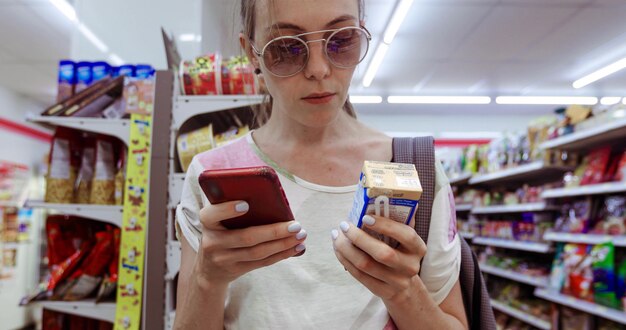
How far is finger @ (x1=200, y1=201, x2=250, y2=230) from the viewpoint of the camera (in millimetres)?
621

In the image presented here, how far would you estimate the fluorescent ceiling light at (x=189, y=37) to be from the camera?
3.61 metres

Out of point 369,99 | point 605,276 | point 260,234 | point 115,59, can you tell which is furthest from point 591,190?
point 369,99

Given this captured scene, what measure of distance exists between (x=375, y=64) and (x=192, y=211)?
6.53m

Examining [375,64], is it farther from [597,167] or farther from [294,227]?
[294,227]

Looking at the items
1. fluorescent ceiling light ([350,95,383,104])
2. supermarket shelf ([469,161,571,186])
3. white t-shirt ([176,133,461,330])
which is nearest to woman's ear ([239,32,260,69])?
white t-shirt ([176,133,461,330])

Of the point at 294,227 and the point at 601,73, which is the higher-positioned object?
the point at 601,73

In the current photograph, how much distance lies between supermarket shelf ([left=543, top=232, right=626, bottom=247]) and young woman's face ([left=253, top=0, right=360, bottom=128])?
8.51 ft

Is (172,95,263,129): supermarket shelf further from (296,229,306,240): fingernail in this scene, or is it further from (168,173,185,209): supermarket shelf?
(296,229,306,240): fingernail

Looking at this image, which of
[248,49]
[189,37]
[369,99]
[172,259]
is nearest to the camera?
[248,49]

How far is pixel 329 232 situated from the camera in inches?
32.8

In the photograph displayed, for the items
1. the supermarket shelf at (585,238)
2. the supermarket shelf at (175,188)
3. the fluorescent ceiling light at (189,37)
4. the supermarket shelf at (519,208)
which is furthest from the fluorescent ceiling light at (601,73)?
the supermarket shelf at (175,188)

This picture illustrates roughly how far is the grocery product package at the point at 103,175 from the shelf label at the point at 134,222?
21 cm

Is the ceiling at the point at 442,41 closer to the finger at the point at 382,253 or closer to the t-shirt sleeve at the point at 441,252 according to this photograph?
the t-shirt sleeve at the point at 441,252

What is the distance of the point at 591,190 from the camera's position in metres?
2.88
